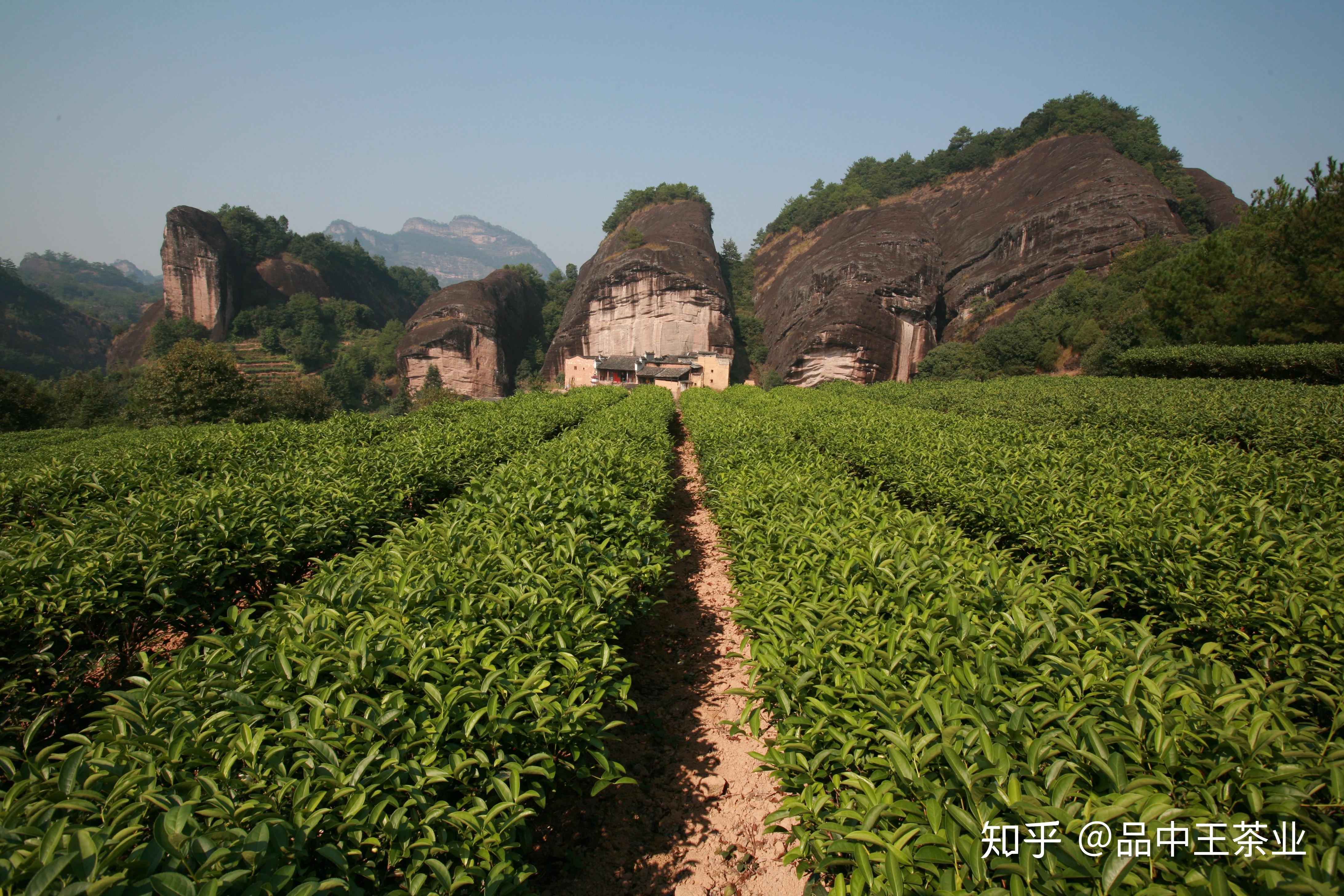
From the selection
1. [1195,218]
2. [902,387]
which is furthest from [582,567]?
[1195,218]

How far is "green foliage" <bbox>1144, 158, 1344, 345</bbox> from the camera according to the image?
16125 millimetres

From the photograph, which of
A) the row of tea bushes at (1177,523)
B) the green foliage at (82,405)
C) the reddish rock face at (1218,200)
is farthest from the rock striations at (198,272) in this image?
the reddish rock face at (1218,200)

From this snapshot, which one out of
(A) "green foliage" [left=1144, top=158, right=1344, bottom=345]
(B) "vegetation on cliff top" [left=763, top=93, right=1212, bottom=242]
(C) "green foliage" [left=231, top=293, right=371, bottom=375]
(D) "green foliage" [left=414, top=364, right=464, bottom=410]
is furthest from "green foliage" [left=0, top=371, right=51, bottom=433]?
(B) "vegetation on cliff top" [left=763, top=93, right=1212, bottom=242]

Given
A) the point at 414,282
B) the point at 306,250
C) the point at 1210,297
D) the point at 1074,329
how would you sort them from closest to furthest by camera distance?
1. the point at 1210,297
2. the point at 1074,329
3. the point at 306,250
4. the point at 414,282

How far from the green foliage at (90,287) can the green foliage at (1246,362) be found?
411ft

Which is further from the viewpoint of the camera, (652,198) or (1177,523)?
(652,198)

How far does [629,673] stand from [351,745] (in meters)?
2.91

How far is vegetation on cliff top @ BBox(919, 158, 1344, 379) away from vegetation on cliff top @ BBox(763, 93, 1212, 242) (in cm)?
1682

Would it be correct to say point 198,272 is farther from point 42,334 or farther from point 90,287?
point 90,287

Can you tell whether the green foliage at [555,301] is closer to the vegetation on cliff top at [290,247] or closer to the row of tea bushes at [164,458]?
the vegetation on cliff top at [290,247]

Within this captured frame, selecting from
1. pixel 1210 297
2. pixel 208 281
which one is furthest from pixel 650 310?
pixel 208 281

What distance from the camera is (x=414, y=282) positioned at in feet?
351

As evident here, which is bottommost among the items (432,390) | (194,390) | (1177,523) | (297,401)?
(1177,523)

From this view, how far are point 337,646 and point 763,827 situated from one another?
8.77ft
